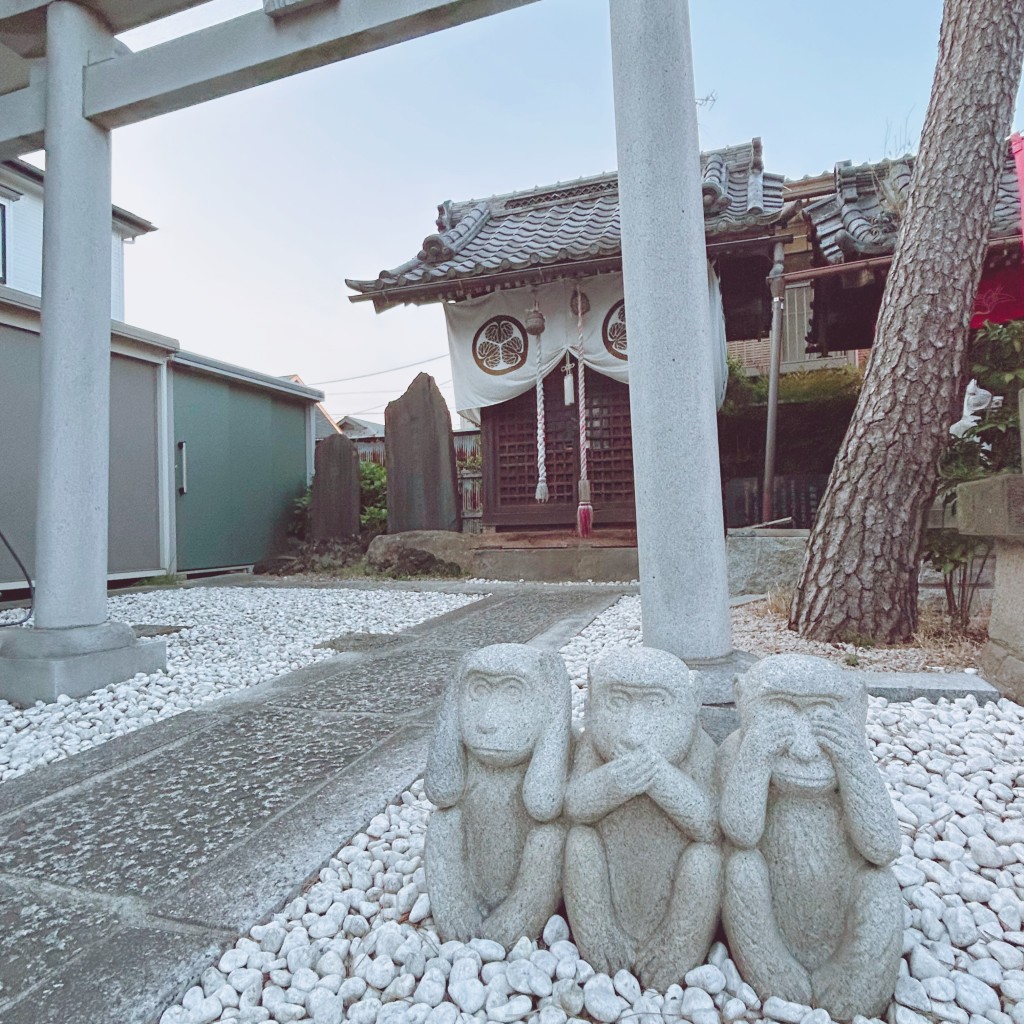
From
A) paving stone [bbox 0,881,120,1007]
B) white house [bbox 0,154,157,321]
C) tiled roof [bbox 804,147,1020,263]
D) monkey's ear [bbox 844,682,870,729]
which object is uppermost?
white house [bbox 0,154,157,321]

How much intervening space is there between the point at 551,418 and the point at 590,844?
23.7ft

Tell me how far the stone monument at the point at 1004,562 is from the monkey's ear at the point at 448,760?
6.99 ft

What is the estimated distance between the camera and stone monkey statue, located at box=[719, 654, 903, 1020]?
1080mm

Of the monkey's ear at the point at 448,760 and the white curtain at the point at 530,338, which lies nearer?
the monkey's ear at the point at 448,760

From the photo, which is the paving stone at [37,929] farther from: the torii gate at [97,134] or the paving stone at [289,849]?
the torii gate at [97,134]

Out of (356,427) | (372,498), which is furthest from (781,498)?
(356,427)

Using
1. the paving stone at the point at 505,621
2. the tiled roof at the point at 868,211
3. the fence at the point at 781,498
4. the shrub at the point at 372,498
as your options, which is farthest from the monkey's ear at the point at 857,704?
the shrub at the point at 372,498

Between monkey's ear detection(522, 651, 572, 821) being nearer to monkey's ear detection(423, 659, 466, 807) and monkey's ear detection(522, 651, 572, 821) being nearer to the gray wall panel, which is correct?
monkey's ear detection(423, 659, 466, 807)

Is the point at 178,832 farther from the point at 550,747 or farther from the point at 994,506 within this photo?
the point at 994,506

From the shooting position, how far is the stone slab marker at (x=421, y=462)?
870cm

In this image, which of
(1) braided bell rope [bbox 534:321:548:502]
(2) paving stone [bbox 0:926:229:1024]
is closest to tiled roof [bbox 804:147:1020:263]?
(1) braided bell rope [bbox 534:321:548:502]

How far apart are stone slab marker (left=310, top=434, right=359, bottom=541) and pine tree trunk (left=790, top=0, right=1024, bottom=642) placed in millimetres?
7175

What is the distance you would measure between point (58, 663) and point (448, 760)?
2.63m

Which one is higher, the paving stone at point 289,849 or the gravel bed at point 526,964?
the paving stone at point 289,849
